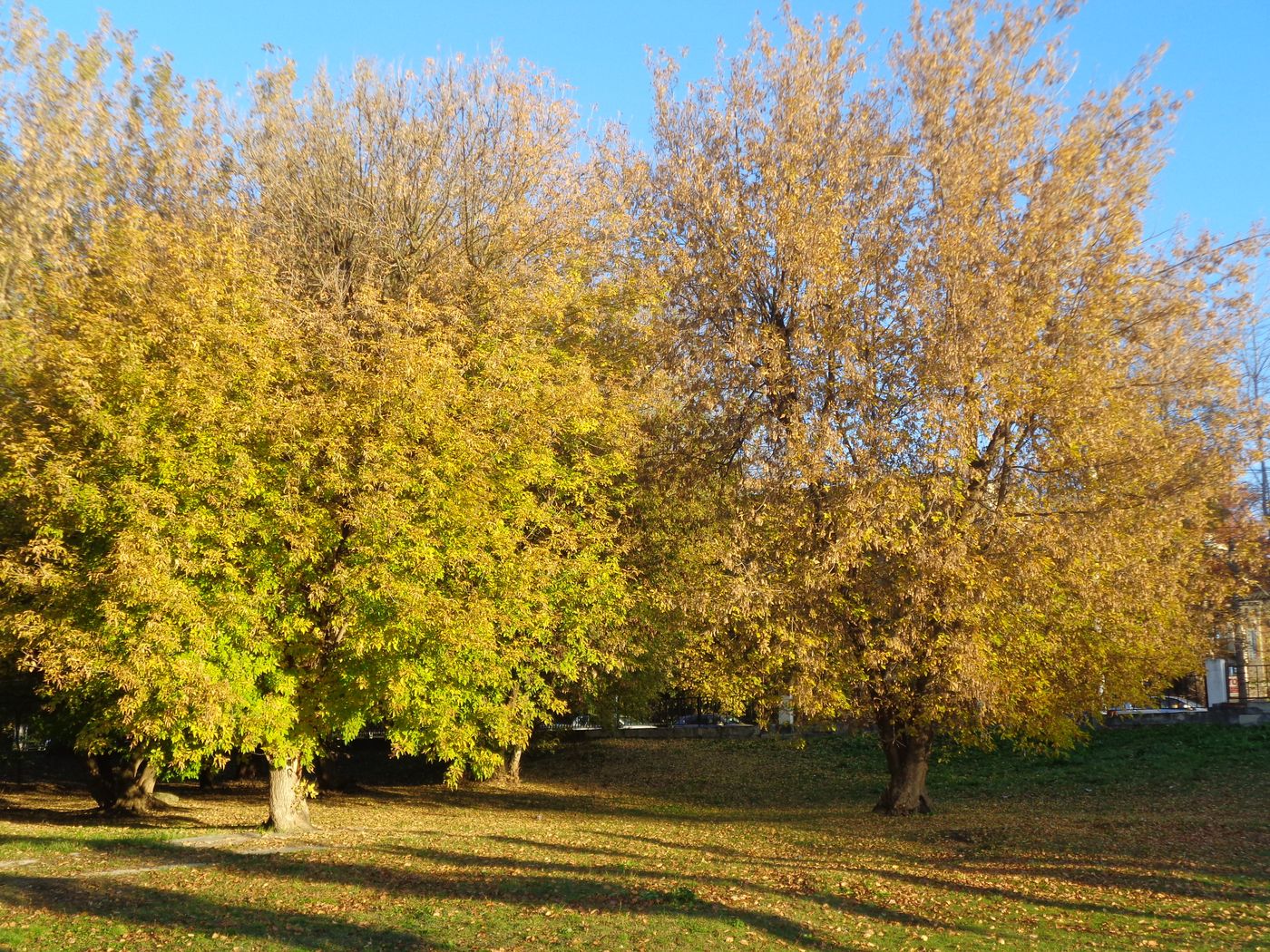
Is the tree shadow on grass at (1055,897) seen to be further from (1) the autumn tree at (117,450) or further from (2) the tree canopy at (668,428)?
(1) the autumn tree at (117,450)

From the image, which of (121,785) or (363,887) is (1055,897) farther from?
(121,785)

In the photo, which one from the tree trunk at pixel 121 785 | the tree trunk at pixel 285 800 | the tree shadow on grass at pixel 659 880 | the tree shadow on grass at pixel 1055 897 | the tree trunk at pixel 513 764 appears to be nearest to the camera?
the tree shadow on grass at pixel 659 880

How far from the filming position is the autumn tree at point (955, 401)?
52.8 feet

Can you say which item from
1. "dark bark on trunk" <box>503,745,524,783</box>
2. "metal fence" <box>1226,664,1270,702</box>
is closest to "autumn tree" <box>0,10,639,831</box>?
"dark bark on trunk" <box>503,745,524,783</box>

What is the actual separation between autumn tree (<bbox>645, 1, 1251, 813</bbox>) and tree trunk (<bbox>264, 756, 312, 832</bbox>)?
7729 millimetres

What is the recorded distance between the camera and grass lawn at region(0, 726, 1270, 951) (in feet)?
32.5

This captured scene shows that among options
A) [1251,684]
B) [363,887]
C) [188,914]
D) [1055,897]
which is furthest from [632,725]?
[188,914]

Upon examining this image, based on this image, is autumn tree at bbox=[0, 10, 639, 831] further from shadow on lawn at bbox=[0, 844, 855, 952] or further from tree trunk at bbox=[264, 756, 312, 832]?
shadow on lawn at bbox=[0, 844, 855, 952]

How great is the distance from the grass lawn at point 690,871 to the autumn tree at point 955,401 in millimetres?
2761

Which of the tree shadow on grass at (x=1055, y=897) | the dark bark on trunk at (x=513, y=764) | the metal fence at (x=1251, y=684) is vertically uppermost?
the metal fence at (x=1251, y=684)

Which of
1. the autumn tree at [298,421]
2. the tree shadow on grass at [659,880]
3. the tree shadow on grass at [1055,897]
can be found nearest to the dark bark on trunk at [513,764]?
the autumn tree at [298,421]

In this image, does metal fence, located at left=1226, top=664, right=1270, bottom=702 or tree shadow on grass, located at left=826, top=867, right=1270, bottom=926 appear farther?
metal fence, located at left=1226, top=664, right=1270, bottom=702

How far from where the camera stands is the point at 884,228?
57.3 ft

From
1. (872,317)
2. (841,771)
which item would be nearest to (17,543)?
(872,317)
